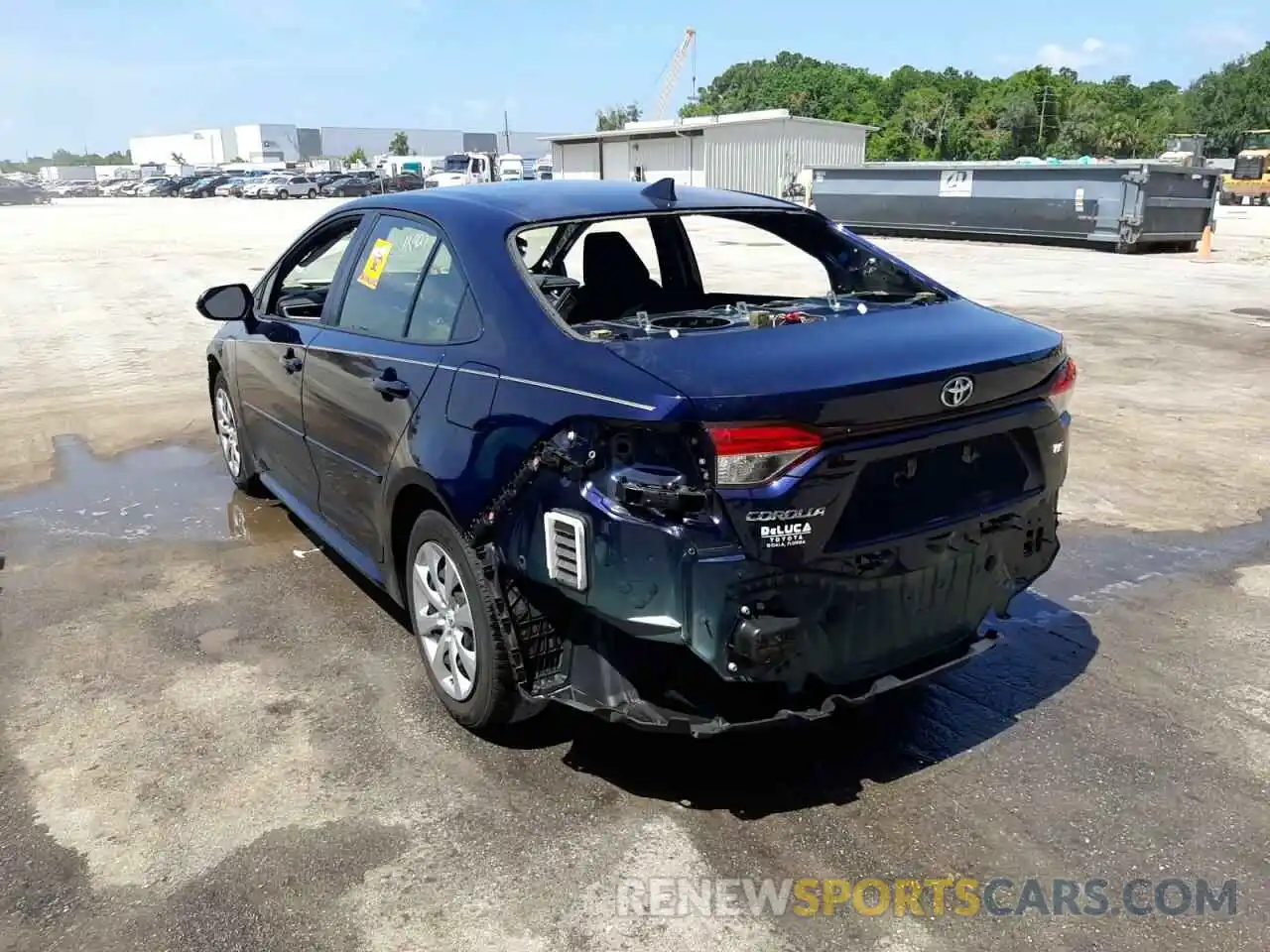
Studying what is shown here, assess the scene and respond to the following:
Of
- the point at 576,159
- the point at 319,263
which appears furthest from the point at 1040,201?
the point at 576,159

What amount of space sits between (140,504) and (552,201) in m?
3.69


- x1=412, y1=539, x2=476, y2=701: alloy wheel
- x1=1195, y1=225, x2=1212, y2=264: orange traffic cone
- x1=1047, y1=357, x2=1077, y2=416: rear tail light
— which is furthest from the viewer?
x1=1195, y1=225, x2=1212, y2=264: orange traffic cone

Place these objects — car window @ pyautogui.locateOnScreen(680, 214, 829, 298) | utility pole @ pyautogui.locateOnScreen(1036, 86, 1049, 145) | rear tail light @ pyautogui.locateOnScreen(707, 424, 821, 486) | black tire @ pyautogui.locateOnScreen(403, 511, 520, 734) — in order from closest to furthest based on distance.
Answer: rear tail light @ pyautogui.locateOnScreen(707, 424, 821, 486) < black tire @ pyautogui.locateOnScreen(403, 511, 520, 734) < car window @ pyautogui.locateOnScreen(680, 214, 829, 298) < utility pole @ pyautogui.locateOnScreen(1036, 86, 1049, 145)

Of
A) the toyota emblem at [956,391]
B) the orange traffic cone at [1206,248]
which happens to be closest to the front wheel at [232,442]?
the toyota emblem at [956,391]

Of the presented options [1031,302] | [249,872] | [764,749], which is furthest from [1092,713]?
[1031,302]

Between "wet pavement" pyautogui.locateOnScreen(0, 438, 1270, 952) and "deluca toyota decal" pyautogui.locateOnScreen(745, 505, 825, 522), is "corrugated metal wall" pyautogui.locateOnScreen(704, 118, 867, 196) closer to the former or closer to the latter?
"wet pavement" pyautogui.locateOnScreen(0, 438, 1270, 952)

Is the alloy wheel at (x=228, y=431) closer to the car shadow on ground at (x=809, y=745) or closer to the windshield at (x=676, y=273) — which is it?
the windshield at (x=676, y=273)

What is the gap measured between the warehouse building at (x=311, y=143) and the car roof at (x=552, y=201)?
150230 mm

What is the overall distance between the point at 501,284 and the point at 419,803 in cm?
163

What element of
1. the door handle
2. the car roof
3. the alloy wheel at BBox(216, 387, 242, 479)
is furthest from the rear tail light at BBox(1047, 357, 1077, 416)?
the alloy wheel at BBox(216, 387, 242, 479)

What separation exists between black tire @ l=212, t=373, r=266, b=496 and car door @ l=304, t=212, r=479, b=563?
141cm

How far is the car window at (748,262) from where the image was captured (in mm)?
4441

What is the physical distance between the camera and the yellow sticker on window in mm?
4004

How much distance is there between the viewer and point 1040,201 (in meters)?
21.8
